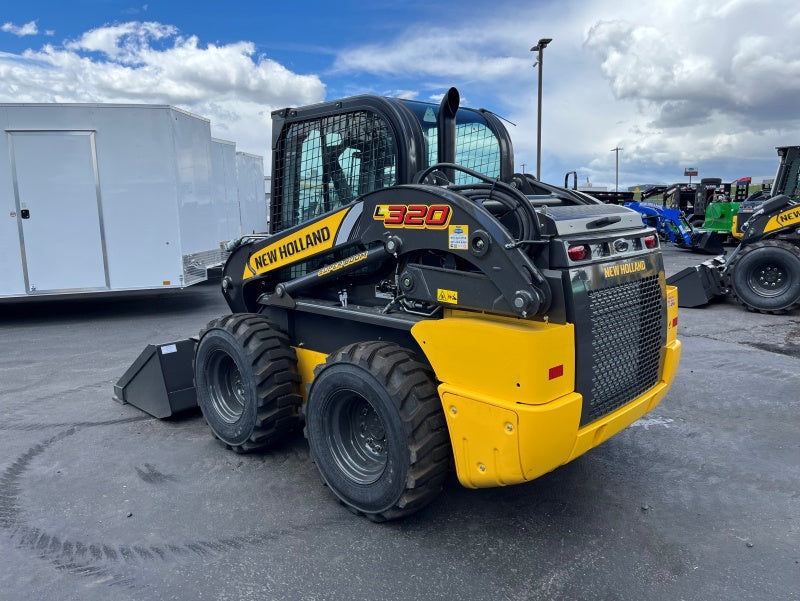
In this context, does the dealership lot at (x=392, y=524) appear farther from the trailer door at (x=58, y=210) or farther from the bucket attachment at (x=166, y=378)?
the trailer door at (x=58, y=210)

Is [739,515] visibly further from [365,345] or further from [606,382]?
[365,345]

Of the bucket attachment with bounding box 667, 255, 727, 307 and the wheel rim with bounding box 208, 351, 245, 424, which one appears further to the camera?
the bucket attachment with bounding box 667, 255, 727, 307

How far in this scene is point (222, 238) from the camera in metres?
12.2

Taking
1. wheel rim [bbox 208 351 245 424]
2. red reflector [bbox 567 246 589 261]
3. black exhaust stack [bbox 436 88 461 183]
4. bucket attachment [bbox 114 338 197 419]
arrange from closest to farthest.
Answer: red reflector [bbox 567 246 589 261], black exhaust stack [bbox 436 88 461 183], wheel rim [bbox 208 351 245 424], bucket attachment [bbox 114 338 197 419]

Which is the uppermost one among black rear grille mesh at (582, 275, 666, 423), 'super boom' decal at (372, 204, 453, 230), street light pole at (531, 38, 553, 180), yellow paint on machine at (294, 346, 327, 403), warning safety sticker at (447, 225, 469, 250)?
street light pole at (531, 38, 553, 180)

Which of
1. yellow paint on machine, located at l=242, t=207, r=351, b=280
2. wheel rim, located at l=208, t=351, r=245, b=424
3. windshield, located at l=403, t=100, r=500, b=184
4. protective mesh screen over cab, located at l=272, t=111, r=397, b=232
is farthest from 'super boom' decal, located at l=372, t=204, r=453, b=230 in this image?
wheel rim, located at l=208, t=351, r=245, b=424

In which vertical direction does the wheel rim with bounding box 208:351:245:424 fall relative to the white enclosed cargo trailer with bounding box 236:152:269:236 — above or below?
below

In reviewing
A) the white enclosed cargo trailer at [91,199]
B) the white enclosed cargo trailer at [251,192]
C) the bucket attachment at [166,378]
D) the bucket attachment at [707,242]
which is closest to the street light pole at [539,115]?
the bucket attachment at [707,242]

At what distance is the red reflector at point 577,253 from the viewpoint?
9.70 feet

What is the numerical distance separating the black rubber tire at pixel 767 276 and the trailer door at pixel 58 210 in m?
10.1

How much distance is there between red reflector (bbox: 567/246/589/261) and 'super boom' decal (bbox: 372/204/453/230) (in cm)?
62

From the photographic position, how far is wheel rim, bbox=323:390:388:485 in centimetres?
349

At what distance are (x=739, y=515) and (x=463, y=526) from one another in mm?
1606

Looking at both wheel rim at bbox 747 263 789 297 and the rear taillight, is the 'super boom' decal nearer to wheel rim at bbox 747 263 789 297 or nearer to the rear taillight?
the rear taillight
